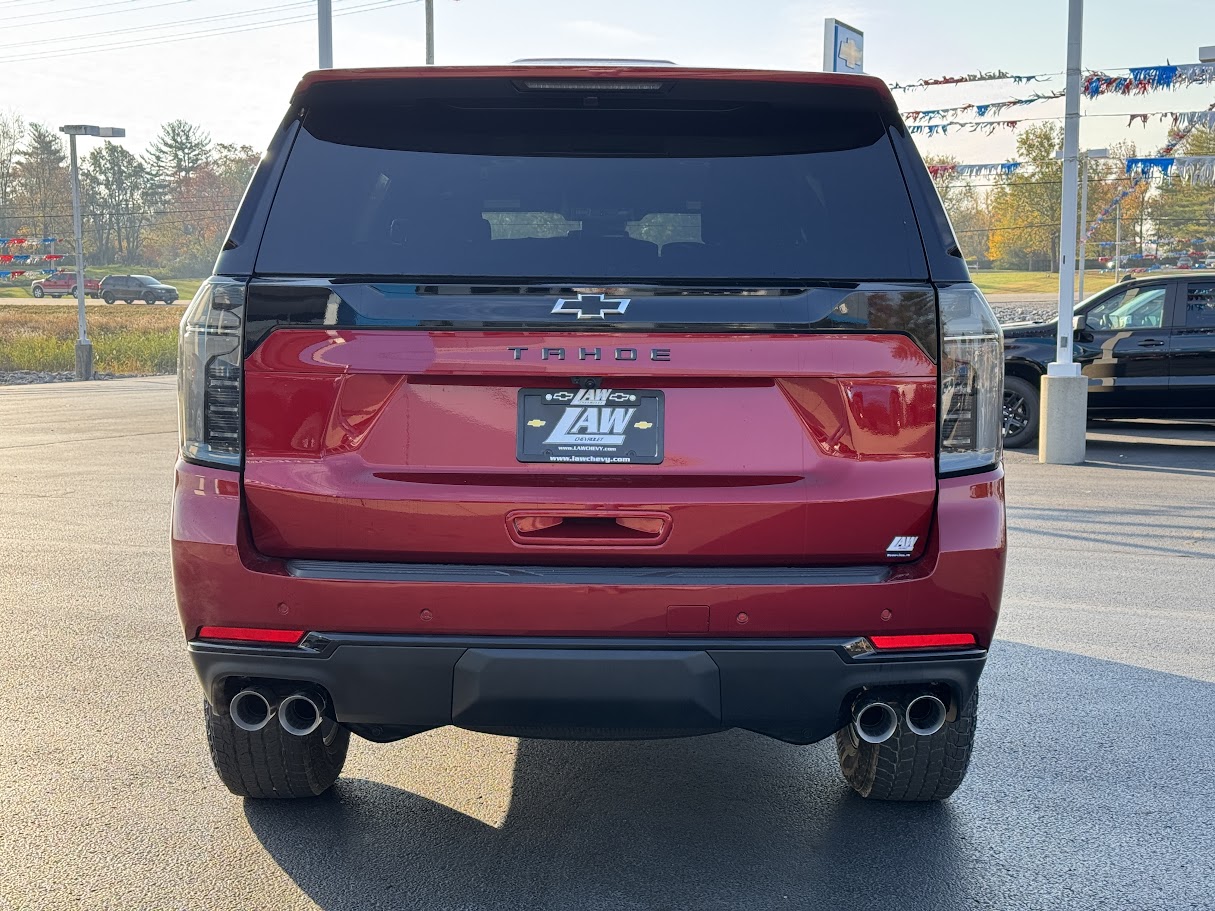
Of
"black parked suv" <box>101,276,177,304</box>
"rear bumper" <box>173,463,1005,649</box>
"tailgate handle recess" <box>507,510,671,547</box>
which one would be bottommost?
"rear bumper" <box>173,463,1005,649</box>

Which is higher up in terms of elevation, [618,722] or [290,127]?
[290,127]

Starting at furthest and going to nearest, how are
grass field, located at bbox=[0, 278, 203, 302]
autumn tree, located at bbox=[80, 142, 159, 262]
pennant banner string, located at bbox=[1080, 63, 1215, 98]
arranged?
autumn tree, located at bbox=[80, 142, 159, 262], grass field, located at bbox=[0, 278, 203, 302], pennant banner string, located at bbox=[1080, 63, 1215, 98]

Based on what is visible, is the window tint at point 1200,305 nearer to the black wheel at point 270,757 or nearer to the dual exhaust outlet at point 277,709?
the black wheel at point 270,757

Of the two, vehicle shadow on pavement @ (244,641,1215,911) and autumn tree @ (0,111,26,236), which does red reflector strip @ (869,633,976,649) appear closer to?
vehicle shadow on pavement @ (244,641,1215,911)

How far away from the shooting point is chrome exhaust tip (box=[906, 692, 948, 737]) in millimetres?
3178

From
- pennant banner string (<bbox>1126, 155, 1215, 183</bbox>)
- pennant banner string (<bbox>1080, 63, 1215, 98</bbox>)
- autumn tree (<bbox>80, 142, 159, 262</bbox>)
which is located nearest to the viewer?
pennant banner string (<bbox>1080, 63, 1215, 98</bbox>)

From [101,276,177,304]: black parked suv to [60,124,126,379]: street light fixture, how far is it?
43532 mm

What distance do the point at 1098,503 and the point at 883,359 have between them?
7.76m

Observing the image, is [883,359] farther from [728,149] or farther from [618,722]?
[618,722]

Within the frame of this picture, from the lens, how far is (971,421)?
120 inches

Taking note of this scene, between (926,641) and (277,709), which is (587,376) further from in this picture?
(277,709)

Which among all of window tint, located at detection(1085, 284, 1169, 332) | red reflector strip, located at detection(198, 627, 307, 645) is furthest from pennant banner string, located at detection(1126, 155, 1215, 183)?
red reflector strip, located at detection(198, 627, 307, 645)

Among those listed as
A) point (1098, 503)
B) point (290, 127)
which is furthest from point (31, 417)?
point (290, 127)

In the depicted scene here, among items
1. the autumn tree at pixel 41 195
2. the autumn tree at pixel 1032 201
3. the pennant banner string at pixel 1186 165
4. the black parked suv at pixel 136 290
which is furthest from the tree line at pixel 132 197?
the pennant banner string at pixel 1186 165
